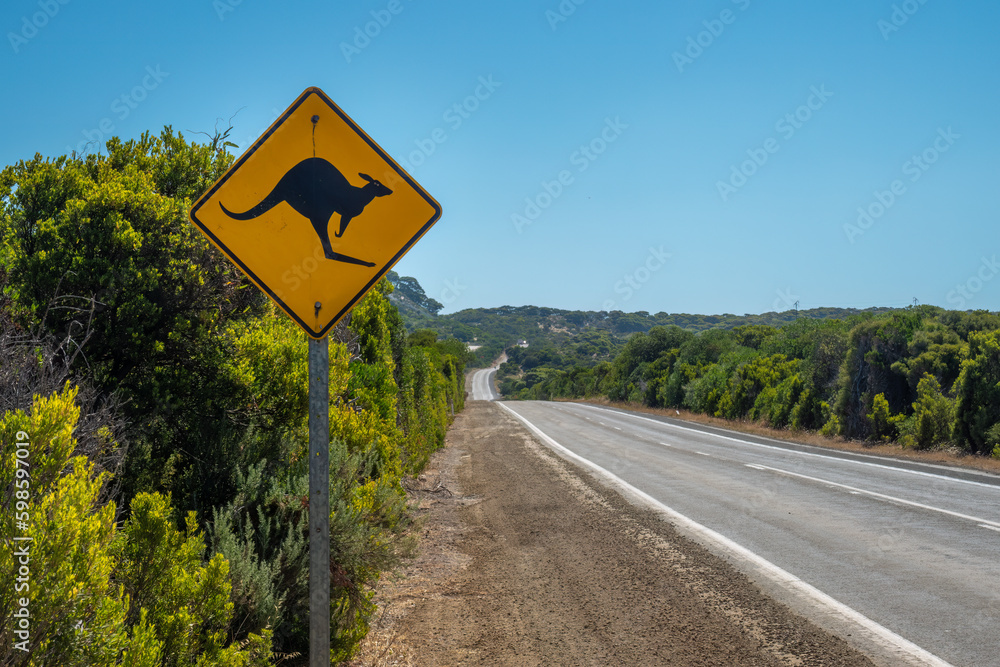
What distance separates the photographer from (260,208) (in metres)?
2.25

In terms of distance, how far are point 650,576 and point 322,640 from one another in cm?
406

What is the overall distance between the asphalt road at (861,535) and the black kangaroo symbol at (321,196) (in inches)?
159

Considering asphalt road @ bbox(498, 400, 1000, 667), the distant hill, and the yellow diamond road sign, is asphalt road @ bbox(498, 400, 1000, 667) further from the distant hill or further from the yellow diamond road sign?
the distant hill

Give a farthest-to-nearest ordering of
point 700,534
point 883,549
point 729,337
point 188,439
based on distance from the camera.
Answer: point 729,337, point 700,534, point 883,549, point 188,439

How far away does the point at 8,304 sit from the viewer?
3148mm

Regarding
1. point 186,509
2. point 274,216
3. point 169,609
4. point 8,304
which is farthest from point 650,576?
point 8,304

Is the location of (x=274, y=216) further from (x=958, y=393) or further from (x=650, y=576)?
(x=958, y=393)

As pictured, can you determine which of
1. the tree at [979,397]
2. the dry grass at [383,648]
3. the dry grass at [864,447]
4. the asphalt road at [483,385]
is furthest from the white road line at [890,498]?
the asphalt road at [483,385]

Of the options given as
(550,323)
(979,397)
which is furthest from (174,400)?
(550,323)

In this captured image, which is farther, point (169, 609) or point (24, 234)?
point (24, 234)

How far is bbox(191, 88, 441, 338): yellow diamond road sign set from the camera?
2.23m

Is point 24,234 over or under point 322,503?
over

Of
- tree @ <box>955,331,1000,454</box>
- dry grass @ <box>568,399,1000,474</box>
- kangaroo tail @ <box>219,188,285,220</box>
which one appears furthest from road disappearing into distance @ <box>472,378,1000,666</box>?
kangaroo tail @ <box>219,188,285,220</box>

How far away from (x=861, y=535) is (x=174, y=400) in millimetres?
7022
